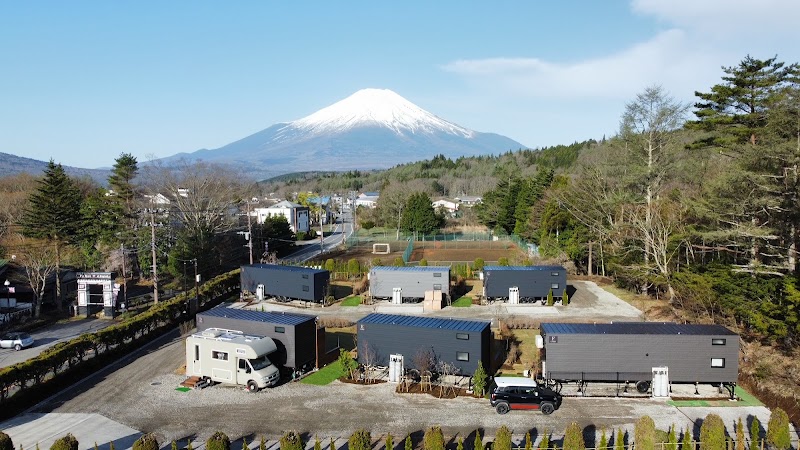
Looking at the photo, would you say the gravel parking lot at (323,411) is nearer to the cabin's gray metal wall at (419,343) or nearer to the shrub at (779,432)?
the cabin's gray metal wall at (419,343)

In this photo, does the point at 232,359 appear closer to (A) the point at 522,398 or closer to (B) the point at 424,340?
(B) the point at 424,340

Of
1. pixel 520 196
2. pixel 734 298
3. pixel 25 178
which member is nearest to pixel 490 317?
pixel 734 298

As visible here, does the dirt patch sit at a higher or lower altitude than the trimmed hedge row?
lower

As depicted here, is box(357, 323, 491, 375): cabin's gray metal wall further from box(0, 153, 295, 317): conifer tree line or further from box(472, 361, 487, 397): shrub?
box(0, 153, 295, 317): conifer tree line

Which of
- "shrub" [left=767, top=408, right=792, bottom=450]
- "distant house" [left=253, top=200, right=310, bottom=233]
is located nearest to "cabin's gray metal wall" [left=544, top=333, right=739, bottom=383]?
"shrub" [left=767, top=408, right=792, bottom=450]

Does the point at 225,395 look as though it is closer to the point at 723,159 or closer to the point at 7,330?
the point at 7,330

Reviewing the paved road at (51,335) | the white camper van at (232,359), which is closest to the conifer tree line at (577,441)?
the white camper van at (232,359)

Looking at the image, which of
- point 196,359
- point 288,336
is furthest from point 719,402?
point 196,359
